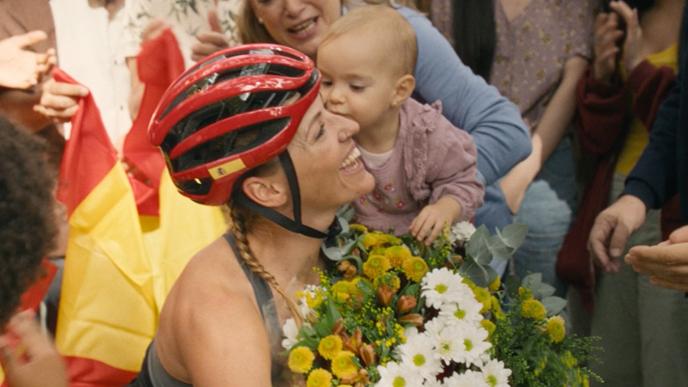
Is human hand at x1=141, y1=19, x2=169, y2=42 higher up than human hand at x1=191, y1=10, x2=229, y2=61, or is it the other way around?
human hand at x1=191, y1=10, x2=229, y2=61

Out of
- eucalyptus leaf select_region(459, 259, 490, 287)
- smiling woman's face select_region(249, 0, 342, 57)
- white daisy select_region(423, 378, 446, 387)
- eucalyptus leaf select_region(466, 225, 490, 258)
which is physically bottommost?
white daisy select_region(423, 378, 446, 387)

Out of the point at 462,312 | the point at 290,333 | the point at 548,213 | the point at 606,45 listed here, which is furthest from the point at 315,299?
the point at 606,45

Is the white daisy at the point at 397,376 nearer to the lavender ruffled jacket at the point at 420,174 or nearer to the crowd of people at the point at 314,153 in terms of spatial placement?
the crowd of people at the point at 314,153

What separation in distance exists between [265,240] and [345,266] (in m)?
0.20

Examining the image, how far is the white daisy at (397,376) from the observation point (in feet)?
5.50

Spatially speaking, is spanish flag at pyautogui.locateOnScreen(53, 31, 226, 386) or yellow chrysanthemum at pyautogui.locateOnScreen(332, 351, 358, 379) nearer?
yellow chrysanthemum at pyautogui.locateOnScreen(332, 351, 358, 379)

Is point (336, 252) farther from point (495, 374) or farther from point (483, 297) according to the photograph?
point (495, 374)

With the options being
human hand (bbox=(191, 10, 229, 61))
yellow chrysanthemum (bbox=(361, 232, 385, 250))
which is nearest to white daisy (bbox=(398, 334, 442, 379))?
yellow chrysanthemum (bbox=(361, 232, 385, 250))

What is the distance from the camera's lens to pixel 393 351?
176 centimetres

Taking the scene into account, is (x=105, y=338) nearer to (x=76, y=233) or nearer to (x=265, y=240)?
(x=76, y=233)

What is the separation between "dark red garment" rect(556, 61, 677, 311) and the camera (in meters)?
3.11

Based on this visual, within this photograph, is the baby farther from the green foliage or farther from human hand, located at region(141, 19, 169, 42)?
human hand, located at region(141, 19, 169, 42)

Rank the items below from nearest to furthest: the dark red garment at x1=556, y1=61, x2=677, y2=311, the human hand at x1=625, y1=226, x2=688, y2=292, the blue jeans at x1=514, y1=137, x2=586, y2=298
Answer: the human hand at x1=625, y1=226, x2=688, y2=292, the dark red garment at x1=556, y1=61, x2=677, y2=311, the blue jeans at x1=514, y1=137, x2=586, y2=298

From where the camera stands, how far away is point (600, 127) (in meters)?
3.26
